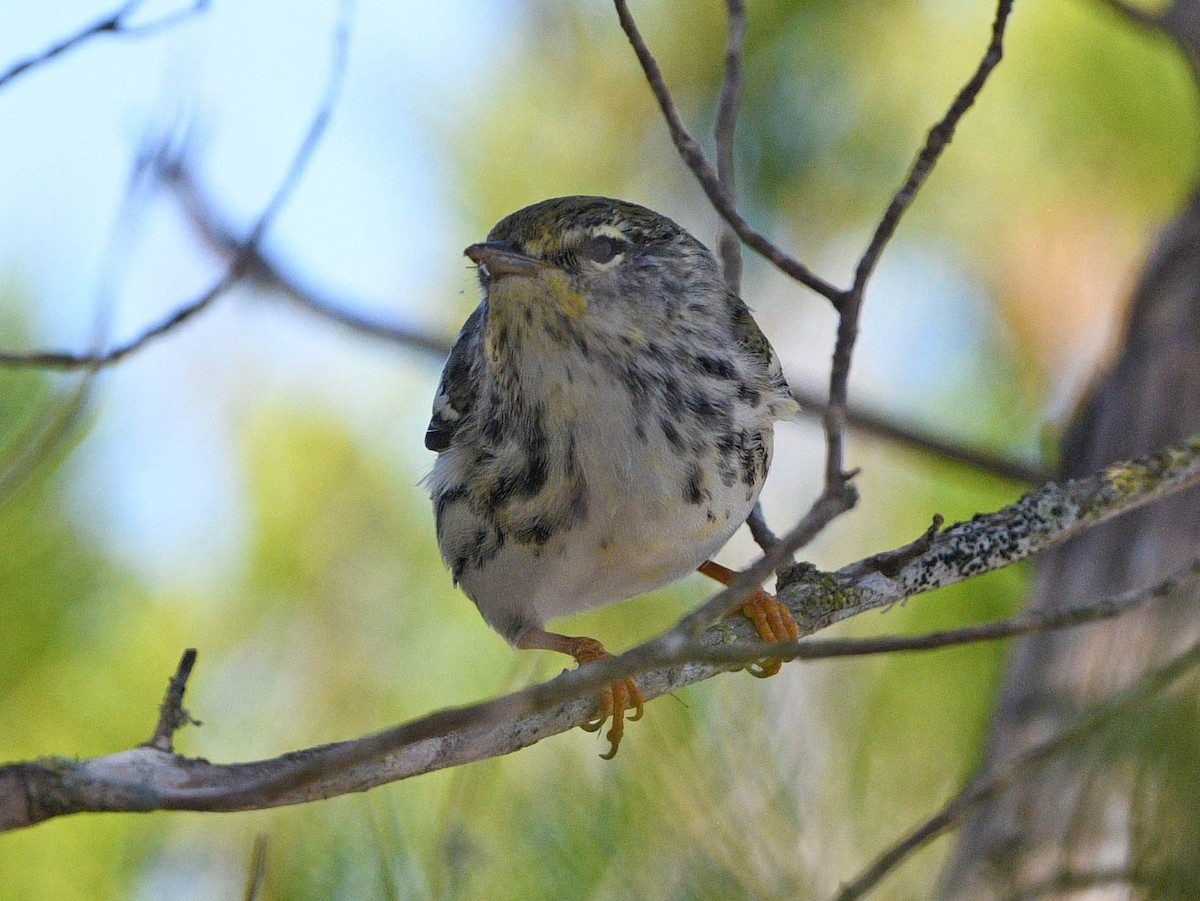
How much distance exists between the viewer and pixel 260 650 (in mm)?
3355

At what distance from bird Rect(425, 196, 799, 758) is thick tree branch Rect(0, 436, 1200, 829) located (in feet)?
0.57

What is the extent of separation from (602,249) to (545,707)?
1.24m

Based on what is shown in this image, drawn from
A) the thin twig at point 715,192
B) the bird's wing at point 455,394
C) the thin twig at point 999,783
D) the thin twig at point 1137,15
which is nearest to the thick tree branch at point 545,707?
the thin twig at point 999,783

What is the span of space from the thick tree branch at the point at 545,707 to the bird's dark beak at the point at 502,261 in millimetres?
726

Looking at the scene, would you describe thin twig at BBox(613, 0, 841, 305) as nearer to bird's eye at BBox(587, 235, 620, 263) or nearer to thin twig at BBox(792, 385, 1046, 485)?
bird's eye at BBox(587, 235, 620, 263)

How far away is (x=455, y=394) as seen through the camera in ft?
8.84

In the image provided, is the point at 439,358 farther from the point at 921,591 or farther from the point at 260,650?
the point at 921,591

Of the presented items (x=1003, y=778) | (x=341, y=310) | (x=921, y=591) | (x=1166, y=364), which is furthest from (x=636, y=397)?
(x=1166, y=364)

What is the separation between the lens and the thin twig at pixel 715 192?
1914 mm

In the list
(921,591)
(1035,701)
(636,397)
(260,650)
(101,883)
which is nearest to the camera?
(921,591)

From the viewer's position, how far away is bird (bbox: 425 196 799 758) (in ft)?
7.99

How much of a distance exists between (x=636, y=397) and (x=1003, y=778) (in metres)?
0.97

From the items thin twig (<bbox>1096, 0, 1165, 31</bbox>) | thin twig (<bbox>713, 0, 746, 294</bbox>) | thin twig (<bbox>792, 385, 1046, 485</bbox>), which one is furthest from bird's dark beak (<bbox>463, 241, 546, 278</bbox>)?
thin twig (<bbox>1096, 0, 1165, 31</bbox>)

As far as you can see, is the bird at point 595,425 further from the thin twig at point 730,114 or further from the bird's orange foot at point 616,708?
the thin twig at point 730,114
